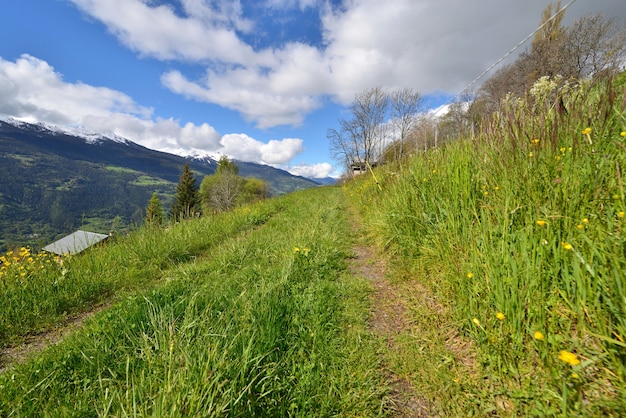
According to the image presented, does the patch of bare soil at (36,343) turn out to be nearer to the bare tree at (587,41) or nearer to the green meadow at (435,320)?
the green meadow at (435,320)

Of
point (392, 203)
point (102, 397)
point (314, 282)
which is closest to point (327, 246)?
point (314, 282)

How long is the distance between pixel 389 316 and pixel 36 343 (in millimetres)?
3544

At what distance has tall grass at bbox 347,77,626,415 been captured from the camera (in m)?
1.21

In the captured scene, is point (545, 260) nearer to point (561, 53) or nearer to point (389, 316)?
point (389, 316)

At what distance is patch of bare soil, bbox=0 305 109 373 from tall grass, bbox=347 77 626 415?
359 centimetres

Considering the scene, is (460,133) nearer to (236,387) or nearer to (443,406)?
(443,406)

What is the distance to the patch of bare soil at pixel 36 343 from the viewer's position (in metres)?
2.17

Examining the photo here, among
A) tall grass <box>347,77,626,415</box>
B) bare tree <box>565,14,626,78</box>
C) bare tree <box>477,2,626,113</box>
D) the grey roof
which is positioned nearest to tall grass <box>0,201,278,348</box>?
the grey roof

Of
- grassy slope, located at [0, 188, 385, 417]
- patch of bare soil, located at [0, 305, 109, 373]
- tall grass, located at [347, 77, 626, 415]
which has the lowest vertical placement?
patch of bare soil, located at [0, 305, 109, 373]

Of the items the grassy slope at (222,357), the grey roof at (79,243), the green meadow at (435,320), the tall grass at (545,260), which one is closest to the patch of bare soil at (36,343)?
the green meadow at (435,320)

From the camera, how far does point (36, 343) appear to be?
2.45m

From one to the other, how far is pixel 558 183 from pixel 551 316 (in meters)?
1.02

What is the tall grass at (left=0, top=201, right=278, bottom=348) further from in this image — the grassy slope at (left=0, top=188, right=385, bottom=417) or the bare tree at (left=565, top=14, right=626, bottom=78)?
the bare tree at (left=565, top=14, right=626, bottom=78)

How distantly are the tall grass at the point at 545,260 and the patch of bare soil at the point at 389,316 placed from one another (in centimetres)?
33
